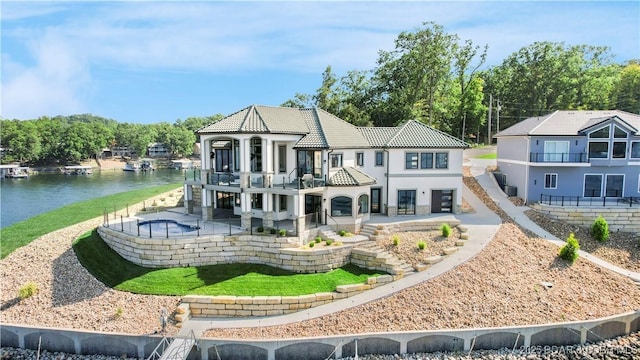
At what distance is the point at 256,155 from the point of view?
25.3 meters

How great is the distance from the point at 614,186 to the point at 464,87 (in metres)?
31.3

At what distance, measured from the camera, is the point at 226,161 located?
28.2 metres

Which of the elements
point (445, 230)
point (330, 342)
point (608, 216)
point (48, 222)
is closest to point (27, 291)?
point (48, 222)

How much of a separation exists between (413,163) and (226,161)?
519 inches

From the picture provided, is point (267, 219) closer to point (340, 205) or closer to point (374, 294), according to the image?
point (340, 205)

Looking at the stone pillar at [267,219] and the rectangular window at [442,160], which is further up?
the rectangular window at [442,160]

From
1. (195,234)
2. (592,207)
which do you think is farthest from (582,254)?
(195,234)

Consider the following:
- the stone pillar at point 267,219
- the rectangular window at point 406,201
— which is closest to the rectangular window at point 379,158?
the rectangular window at point 406,201

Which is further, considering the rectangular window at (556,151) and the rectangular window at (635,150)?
the rectangular window at (556,151)

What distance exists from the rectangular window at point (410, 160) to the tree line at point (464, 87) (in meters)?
18.8

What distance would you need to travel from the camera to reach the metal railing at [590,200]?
2786 centimetres

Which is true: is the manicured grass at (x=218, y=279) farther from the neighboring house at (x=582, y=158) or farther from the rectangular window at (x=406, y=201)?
the neighboring house at (x=582, y=158)

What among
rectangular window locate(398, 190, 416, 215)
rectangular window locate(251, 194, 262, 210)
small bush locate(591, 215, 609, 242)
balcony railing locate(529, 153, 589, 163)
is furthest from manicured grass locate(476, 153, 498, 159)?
rectangular window locate(251, 194, 262, 210)

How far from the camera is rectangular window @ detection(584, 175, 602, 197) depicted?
2930 cm
